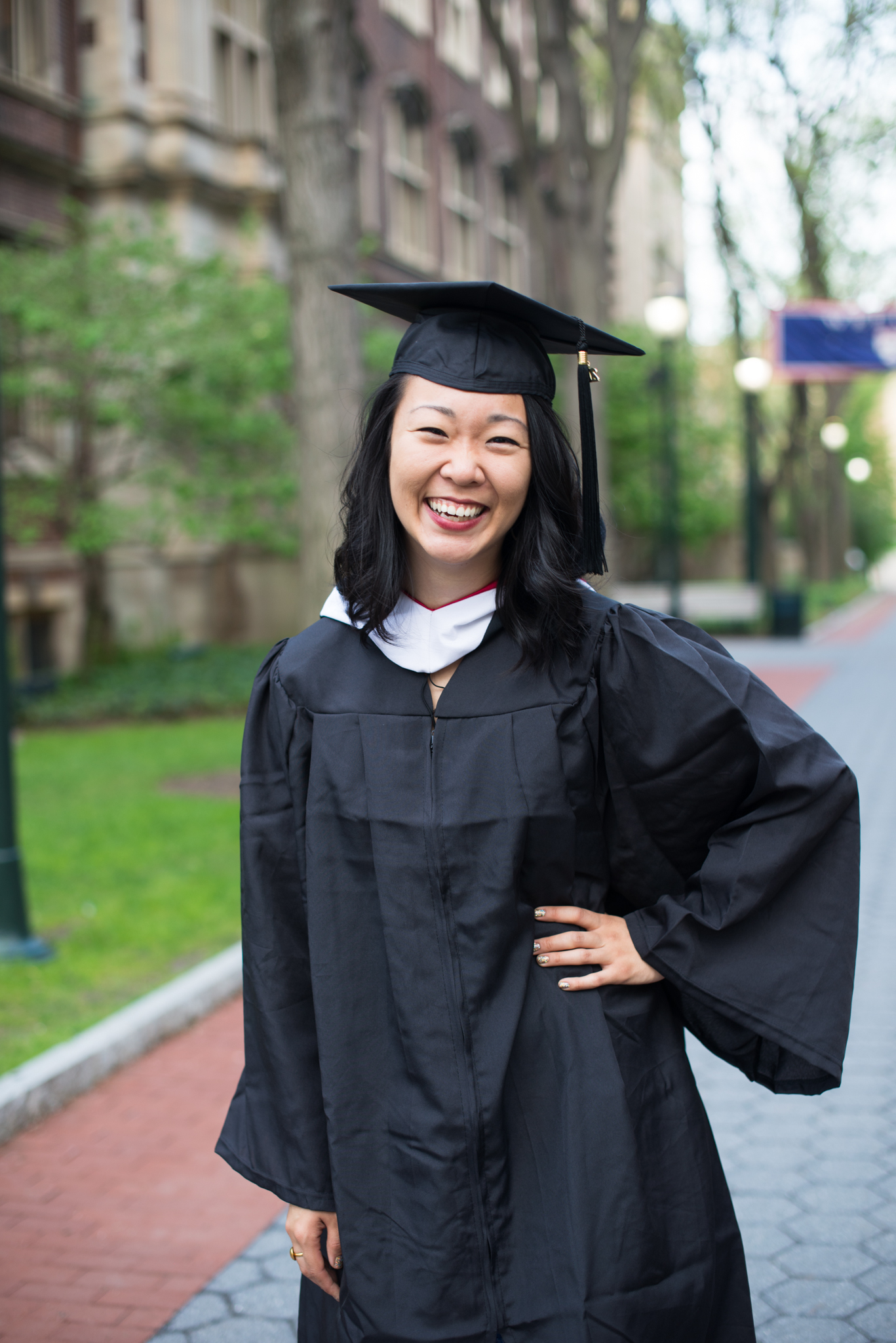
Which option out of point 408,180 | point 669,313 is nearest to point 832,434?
point 408,180

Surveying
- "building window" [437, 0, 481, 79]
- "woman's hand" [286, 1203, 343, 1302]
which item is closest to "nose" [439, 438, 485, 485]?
"woman's hand" [286, 1203, 343, 1302]

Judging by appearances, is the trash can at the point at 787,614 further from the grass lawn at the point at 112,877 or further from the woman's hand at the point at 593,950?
the woman's hand at the point at 593,950

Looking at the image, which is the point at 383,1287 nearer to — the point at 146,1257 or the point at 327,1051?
the point at 327,1051

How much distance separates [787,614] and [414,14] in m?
13.8

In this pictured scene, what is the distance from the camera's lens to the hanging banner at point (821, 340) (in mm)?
17562

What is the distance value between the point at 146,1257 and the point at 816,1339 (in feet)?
5.62

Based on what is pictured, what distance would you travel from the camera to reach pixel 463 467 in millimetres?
1946

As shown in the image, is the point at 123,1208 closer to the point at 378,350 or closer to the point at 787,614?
the point at 378,350

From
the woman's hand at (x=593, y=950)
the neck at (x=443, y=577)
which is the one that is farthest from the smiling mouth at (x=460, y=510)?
the woman's hand at (x=593, y=950)

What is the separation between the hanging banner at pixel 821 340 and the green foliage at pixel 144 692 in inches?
324

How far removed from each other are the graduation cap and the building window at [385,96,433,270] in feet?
78.7

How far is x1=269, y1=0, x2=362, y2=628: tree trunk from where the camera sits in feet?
26.2

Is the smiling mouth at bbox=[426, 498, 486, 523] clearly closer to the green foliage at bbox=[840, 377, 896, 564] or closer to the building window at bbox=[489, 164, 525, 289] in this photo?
the building window at bbox=[489, 164, 525, 289]

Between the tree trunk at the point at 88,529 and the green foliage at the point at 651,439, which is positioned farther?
the green foliage at the point at 651,439
